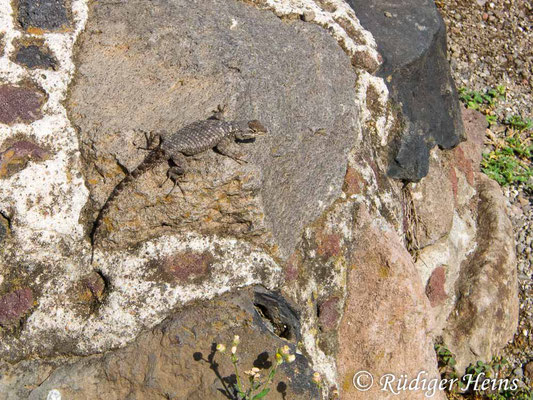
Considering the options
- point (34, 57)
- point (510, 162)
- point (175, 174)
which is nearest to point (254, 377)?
point (175, 174)

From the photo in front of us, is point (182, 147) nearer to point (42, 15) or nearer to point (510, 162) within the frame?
point (42, 15)

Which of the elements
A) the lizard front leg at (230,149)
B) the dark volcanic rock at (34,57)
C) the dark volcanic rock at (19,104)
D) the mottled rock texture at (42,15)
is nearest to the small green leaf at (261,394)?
the lizard front leg at (230,149)

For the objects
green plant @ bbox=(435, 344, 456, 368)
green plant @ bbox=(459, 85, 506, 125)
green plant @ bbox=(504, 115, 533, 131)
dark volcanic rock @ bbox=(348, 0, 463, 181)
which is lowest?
green plant @ bbox=(435, 344, 456, 368)

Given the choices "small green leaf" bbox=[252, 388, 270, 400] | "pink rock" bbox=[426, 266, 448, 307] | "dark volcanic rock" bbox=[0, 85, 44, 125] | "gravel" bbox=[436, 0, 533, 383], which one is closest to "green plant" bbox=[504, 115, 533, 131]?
"gravel" bbox=[436, 0, 533, 383]

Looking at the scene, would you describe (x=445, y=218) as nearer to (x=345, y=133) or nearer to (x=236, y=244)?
(x=345, y=133)

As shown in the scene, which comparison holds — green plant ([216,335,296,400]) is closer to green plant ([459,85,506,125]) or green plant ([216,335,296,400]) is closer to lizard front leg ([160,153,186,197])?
lizard front leg ([160,153,186,197])

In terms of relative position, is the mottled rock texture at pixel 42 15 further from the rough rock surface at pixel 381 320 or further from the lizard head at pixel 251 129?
the rough rock surface at pixel 381 320
